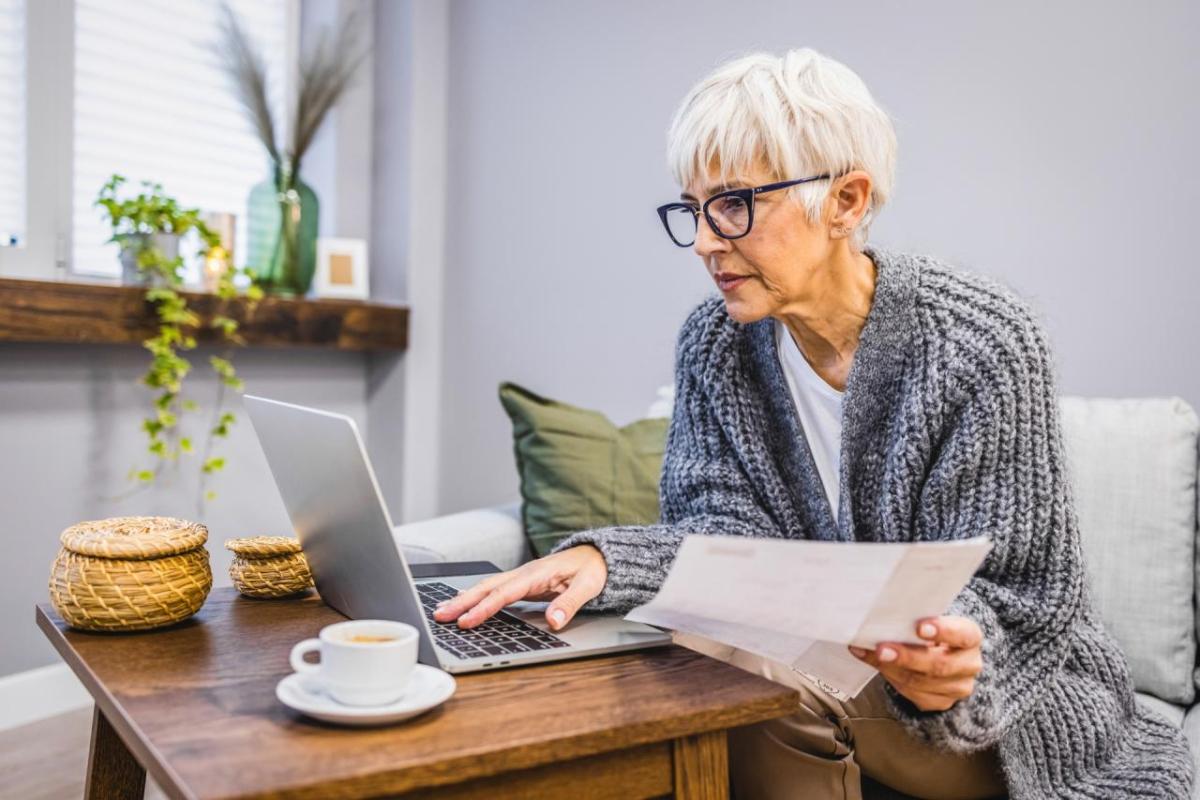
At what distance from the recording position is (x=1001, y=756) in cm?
108

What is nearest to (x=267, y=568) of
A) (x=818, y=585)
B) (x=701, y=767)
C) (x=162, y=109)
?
(x=701, y=767)

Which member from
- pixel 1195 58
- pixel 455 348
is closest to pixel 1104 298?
pixel 1195 58

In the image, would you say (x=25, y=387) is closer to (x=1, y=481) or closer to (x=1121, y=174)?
(x=1, y=481)

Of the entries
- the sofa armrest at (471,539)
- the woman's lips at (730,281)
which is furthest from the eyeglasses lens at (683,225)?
the woman's lips at (730,281)

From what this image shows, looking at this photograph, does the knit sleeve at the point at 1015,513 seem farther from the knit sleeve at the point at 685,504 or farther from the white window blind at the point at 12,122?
the white window blind at the point at 12,122

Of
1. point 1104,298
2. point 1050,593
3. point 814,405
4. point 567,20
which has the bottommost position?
point 1050,593

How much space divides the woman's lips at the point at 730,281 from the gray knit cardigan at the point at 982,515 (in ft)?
0.51

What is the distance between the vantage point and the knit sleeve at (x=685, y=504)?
114 centimetres

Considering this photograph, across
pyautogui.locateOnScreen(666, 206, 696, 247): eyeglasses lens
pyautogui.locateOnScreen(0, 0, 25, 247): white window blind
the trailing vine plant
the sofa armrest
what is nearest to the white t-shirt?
the sofa armrest

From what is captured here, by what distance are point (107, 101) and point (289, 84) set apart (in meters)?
0.56

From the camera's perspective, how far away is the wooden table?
67 cm

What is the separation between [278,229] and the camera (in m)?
2.66

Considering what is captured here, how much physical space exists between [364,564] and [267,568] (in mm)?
228

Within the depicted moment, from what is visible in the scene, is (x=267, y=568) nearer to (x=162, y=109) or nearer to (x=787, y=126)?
A: (x=787, y=126)
